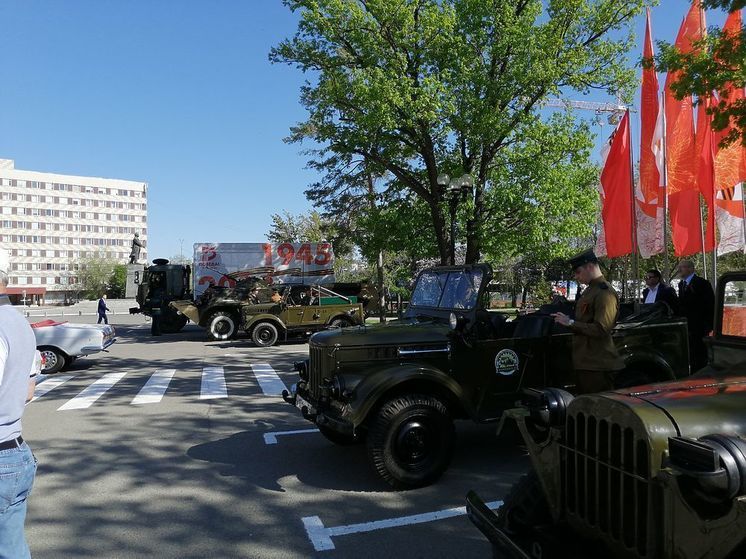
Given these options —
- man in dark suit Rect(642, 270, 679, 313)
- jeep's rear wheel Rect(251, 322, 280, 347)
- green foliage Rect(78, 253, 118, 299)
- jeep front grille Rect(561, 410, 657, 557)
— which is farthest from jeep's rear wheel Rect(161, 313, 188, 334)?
green foliage Rect(78, 253, 118, 299)

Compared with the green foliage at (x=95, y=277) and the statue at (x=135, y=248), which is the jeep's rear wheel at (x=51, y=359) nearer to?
the statue at (x=135, y=248)

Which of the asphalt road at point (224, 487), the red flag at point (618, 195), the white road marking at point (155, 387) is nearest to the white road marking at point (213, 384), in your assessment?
the asphalt road at point (224, 487)

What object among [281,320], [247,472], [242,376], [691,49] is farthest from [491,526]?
[281,320]

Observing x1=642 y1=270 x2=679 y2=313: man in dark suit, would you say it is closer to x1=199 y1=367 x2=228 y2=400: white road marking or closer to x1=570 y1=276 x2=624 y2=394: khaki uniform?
x1=570 y1=276 x2=624 y2=394: khaki uniform

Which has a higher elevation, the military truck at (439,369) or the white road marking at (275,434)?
the military truck at (439,369)

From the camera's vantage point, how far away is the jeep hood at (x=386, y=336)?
498 centimetres

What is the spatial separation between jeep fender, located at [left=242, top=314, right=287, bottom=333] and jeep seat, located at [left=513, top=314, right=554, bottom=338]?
37.6 feet

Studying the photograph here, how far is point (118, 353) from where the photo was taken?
1480 centimetres

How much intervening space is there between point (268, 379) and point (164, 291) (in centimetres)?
1331

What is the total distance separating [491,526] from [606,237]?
9.73 m

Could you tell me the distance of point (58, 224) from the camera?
96812 mm

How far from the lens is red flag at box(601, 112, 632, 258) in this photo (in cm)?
1058

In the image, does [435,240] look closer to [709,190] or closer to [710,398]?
[709,190]

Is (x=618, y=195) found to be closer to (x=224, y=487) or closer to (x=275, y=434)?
(x=275, y=434)
